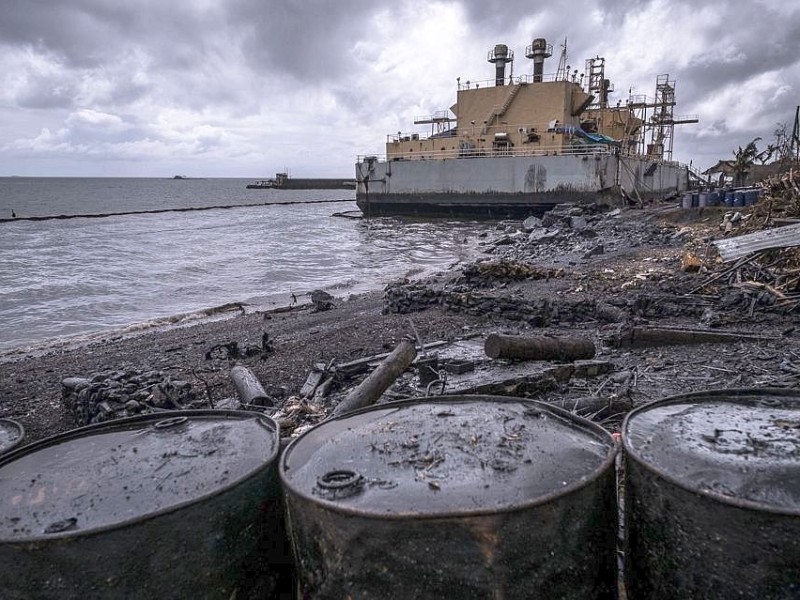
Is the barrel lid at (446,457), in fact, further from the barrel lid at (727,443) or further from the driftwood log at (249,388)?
the driftwood log at (249,388)

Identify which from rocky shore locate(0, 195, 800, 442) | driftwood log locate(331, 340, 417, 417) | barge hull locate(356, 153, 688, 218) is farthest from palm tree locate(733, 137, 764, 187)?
driftwood log locate(331, 340, 417, 417)

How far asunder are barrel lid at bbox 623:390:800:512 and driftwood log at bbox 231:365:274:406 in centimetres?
394

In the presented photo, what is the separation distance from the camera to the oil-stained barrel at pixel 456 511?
181cm

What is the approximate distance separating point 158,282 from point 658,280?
15.9 m

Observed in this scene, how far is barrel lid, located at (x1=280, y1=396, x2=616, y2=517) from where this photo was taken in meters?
1.99

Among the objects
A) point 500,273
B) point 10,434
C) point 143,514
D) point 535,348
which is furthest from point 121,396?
point 500,273

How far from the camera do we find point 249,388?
5.89 m

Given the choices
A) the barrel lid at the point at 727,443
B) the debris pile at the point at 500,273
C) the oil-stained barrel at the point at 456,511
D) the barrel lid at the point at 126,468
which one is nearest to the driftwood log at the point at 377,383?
the barrel lid at the point at 126,468

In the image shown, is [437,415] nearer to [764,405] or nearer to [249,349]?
[764,405]

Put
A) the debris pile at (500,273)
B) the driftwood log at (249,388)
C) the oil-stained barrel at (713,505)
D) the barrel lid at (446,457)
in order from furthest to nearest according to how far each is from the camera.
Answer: the debris pile at (500,273), the driftwood log at (249,388), the barrel lid at (446,457), the oil-stained barrel at (713,505)

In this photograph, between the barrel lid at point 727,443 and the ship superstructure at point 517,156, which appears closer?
the barrel lid at point 727,443

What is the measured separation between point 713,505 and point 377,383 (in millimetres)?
3060

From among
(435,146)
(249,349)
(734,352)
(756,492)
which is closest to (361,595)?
(756,492)

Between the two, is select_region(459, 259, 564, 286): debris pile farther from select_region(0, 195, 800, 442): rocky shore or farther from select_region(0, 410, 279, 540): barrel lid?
select_region(0, 410, 279, 540): barrel lid
